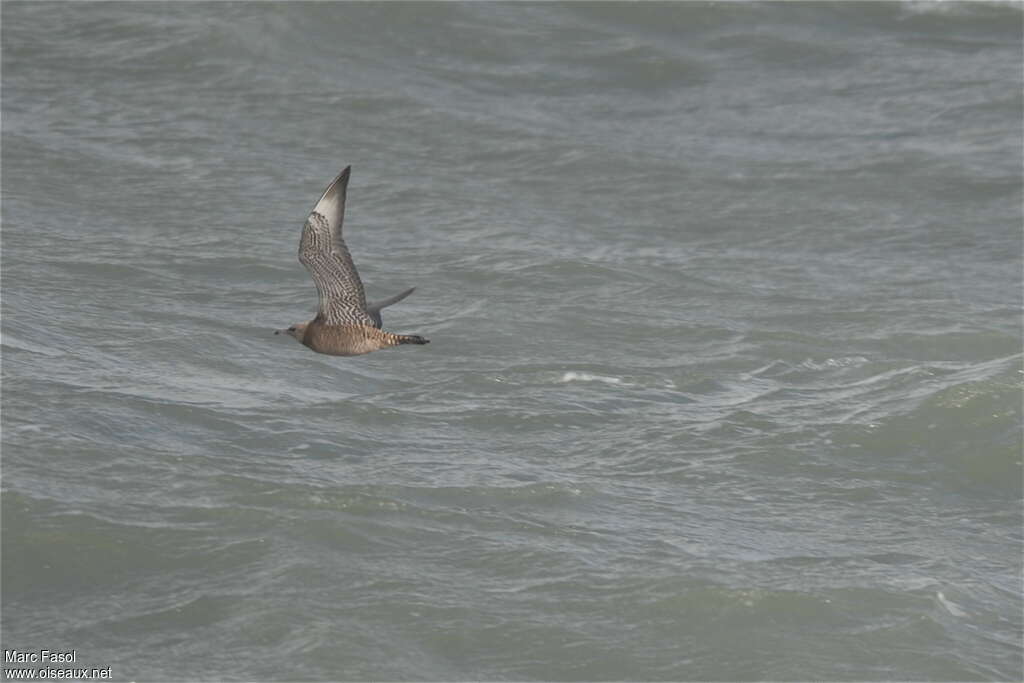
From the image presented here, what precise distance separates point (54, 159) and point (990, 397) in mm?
7256

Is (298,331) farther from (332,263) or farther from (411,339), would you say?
(411,339)

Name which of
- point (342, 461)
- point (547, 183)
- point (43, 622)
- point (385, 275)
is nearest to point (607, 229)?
point (547, 183)

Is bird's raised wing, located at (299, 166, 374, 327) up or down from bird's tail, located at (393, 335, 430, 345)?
up

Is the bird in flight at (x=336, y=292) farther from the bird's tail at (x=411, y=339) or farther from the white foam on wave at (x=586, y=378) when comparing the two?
the white foam on wave at (x=586, y=378)

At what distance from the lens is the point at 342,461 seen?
381 inches

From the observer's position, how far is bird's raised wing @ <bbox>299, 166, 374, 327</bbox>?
8070 mm

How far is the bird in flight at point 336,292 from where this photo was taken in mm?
8086

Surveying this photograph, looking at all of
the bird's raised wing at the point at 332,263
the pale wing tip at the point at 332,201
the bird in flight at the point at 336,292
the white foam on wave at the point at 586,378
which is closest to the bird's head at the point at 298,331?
the bird in flight at the point at 336,292

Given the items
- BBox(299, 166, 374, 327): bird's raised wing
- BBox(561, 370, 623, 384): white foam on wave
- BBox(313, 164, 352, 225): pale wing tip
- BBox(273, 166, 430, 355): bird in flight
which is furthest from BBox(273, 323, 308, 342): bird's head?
BBox(561, 370, 623, 384): white foam on wave

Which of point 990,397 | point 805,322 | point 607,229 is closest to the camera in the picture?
point 990,397

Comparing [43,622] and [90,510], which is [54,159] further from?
[43,622]

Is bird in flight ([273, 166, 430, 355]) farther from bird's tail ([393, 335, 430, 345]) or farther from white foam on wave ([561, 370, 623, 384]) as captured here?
white foam on wave ([561, 370, 623, 384])

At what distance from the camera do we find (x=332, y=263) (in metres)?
8.22

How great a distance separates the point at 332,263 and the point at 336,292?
14cm
